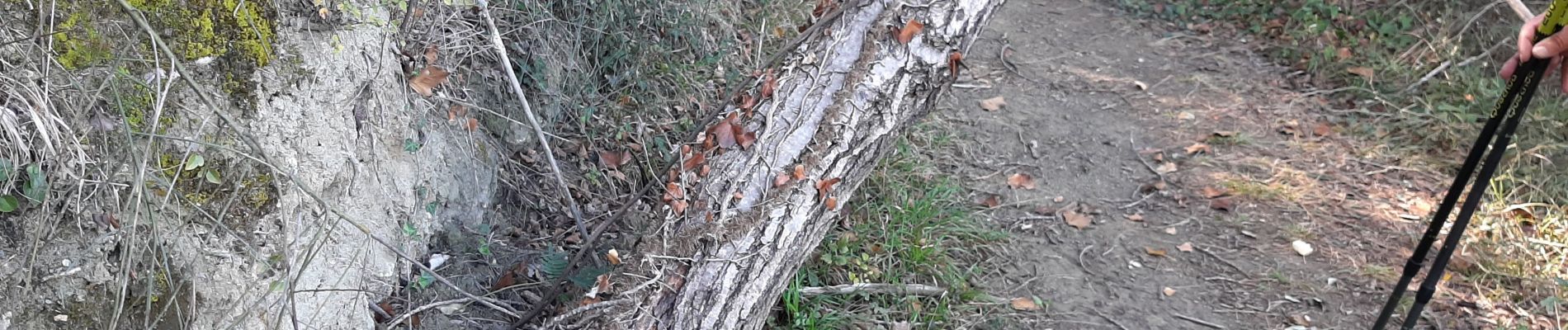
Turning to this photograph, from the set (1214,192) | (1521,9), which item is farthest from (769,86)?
(1521,9)

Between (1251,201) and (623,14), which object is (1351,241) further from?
(623,14)

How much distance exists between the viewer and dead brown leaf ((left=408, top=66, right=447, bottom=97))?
8.31ft

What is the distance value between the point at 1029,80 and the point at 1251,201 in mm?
1509

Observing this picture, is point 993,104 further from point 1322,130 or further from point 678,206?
point 678,206

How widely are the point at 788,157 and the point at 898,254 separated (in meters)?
1.17

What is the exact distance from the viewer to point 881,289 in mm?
3250

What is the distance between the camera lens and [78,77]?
67.6 inches

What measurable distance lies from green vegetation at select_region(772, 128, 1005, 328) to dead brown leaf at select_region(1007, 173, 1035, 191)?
0.34 m

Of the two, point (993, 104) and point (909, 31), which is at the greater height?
point (909, 31)

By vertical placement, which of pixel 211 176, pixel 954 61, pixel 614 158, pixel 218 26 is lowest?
pixel 614 158

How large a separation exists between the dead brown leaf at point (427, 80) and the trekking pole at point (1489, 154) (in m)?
2.74

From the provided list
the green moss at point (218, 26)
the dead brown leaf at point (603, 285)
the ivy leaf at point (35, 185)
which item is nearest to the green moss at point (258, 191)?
the green moss at point (218, 26)

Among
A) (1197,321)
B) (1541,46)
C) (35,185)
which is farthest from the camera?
(1197,321)

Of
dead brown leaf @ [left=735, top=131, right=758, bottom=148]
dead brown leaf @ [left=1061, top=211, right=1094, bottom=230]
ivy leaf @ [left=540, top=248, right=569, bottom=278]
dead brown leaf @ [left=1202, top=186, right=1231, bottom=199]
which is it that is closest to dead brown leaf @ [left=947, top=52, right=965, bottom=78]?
dead brown leaf @ [left=735, top=131, right=758, bottom=148]
